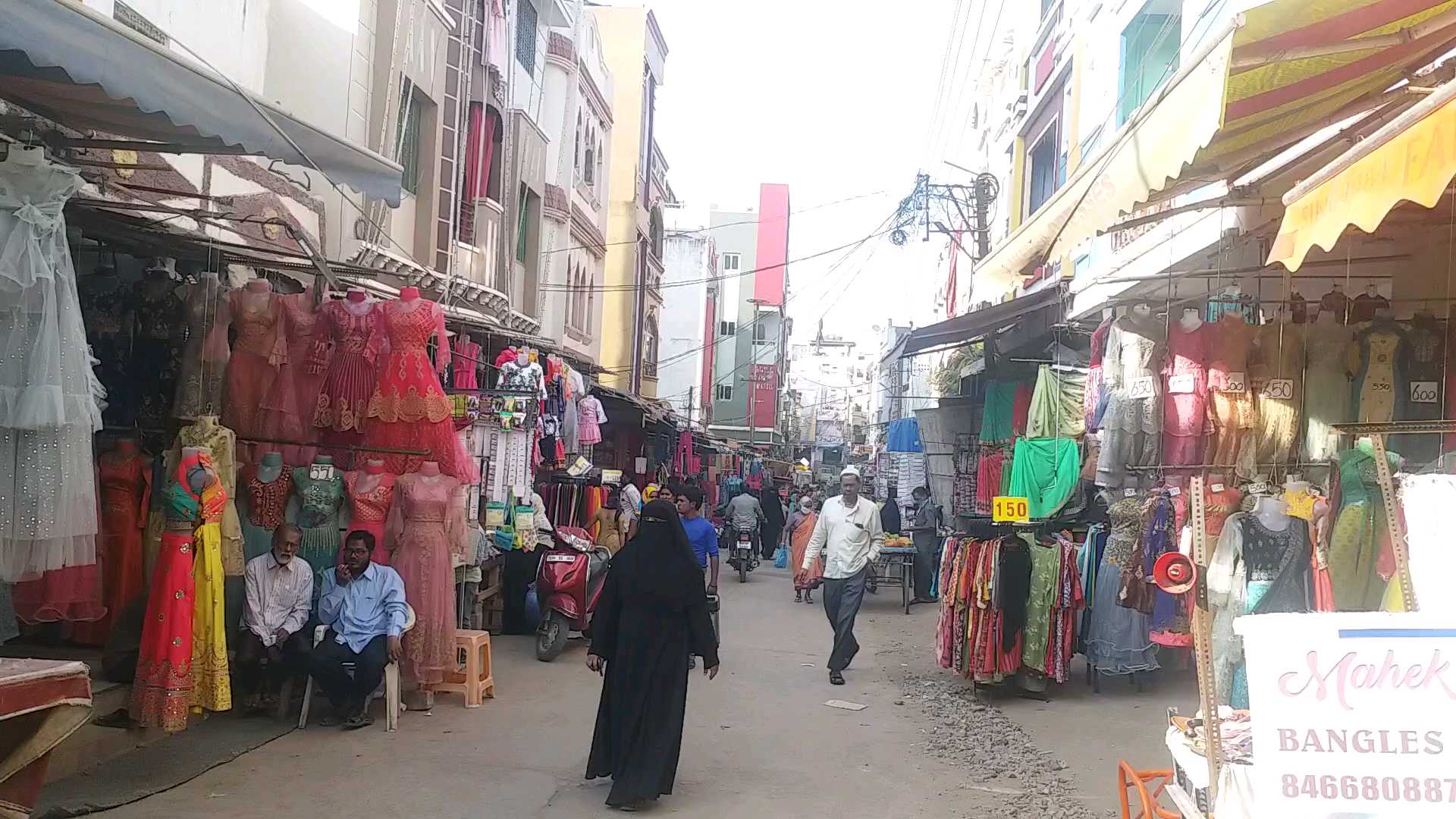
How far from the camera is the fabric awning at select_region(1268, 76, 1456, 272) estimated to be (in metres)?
3.18

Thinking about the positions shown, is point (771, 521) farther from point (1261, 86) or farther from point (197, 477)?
point (1261, 86)

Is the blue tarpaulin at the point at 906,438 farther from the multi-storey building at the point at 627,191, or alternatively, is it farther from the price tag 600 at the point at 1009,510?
the price tag 600 at the point at 1009,510

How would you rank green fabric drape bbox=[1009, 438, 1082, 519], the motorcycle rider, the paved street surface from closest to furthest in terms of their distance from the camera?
the paved street surface < green fabric drape bbox=[1009, 438, 1082, 519] < the motorcycle rider

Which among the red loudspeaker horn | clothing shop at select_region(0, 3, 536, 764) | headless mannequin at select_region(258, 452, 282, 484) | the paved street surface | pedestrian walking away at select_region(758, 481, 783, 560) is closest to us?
→ the red loudspeaker horn

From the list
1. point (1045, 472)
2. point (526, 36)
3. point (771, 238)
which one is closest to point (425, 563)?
point (1045, 472)

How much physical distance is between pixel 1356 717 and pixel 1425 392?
14.0 ft

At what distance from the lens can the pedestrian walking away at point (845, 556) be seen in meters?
10.8

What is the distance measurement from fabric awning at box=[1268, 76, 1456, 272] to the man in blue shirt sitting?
6201 mm

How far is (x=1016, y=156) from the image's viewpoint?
1956 cm

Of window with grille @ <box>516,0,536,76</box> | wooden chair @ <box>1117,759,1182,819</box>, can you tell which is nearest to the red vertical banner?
window with grille @ <box>516,0,536,76</box>

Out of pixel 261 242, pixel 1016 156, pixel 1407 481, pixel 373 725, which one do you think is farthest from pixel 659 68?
pixel 1407 481

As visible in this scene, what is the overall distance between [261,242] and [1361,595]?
29.7 feet

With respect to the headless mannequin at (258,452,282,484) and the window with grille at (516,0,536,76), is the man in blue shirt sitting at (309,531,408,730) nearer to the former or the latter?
the headless mannequin at (258,452,282,484)

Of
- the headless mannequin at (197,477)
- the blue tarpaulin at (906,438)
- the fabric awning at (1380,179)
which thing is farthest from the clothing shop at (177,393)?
the blue tarpaulin at (906,438)
